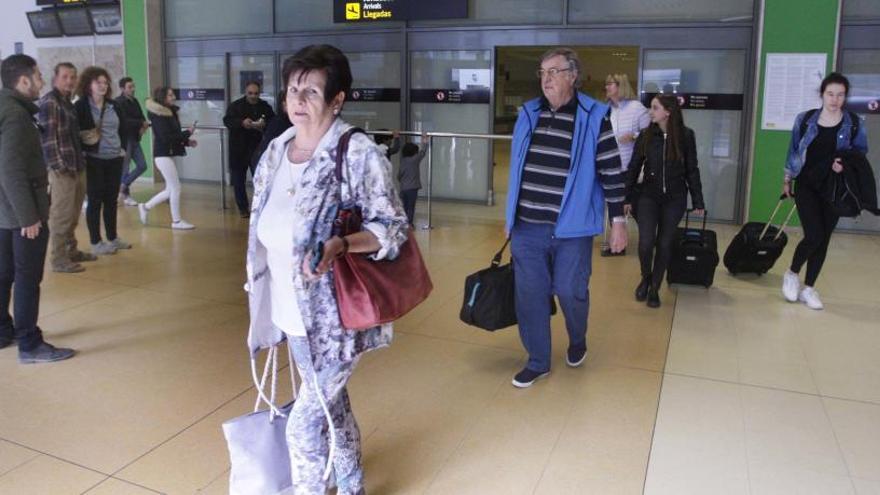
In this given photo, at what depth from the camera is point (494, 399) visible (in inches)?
145

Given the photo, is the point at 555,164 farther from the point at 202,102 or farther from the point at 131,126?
the point at 202,102

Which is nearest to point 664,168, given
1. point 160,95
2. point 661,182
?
point 661,182

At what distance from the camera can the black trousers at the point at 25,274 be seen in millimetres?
4008

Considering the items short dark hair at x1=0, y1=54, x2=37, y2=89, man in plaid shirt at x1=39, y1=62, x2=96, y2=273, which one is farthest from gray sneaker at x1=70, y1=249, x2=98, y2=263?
short dark hair at x1=0, y1=54, x2=37, y2=89

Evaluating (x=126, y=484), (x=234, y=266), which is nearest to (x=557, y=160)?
(x=126, y=484)

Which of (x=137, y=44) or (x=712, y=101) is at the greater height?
(x=137, y=44)

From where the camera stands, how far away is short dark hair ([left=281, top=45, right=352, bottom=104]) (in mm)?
2168

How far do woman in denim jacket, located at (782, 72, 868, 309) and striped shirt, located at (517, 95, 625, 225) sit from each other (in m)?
2.39

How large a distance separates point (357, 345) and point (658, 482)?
56.6 inches

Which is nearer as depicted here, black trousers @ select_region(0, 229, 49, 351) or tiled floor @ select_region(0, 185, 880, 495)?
tiled floor @ select_region(0, 185, 880, 495)

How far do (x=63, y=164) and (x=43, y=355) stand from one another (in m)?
2.04

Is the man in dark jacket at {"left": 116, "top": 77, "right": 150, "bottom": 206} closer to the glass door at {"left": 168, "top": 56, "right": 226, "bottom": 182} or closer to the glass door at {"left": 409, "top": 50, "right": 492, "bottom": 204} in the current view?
the glass door at {"left": 168, "top": 56, "right": 226, "bottom": 182}

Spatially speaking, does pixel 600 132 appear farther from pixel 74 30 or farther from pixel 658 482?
pixel 74 30

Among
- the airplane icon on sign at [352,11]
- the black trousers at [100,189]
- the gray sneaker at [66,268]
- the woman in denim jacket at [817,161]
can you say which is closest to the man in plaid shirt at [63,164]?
the gray sneaker at [66,268]
